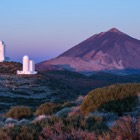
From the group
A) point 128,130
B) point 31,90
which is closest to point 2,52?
point 31,90

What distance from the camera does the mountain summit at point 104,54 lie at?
448 ft

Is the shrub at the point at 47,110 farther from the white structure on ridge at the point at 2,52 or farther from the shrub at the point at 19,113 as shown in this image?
the white structure on ridge at the point at 2,52

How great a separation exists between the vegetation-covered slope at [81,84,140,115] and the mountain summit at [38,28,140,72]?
108m

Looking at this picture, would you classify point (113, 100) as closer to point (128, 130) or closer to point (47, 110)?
point (47, 110)

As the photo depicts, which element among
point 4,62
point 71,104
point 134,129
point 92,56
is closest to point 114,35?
point 92,56

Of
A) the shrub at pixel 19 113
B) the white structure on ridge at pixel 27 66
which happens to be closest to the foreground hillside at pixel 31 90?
the white structure on ridge at pixel 27 66

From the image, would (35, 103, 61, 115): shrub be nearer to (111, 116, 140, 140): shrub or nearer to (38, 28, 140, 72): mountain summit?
(111, 116, 140, 140): shrub

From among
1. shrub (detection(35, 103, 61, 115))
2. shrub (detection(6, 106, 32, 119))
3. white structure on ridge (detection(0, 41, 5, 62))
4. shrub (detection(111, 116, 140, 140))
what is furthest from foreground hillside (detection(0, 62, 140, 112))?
shrub (detection(111, 116, 140, 140))

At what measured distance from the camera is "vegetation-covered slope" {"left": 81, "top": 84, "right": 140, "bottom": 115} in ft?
47.8

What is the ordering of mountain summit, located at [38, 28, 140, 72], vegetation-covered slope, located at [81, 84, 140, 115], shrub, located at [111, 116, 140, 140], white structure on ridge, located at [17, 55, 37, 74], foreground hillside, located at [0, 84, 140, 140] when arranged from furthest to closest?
mountain summit, located at [38, 28, 140, 72]
white structure on ridge, located at [17, 55, 37, 74]
vegetation-covered slope, located at [81, 84, 140, 115]
foreground hillside, located at [0, 84, 140, 140]
shrub, located at [111, 116, 140, 140]

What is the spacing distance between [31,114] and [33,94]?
27.7 m

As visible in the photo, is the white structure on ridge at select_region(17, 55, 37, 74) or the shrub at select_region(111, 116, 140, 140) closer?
the shrub at select_region(111, 116, 140, 140)

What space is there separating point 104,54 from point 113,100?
142116mm

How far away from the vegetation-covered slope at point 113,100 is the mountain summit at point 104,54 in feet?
353
